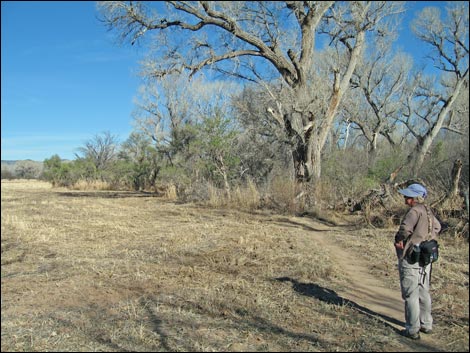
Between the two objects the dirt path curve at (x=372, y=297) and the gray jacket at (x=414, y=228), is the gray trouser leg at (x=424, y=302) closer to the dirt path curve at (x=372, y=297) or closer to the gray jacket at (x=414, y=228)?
the dirt path curve at (x=372, y=297)

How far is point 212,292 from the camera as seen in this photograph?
219 inches

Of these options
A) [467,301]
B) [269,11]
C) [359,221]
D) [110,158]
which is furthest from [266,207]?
[110,158]

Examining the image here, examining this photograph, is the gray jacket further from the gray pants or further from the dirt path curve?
the dirt path curve

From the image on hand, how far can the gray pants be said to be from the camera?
428 centimetres

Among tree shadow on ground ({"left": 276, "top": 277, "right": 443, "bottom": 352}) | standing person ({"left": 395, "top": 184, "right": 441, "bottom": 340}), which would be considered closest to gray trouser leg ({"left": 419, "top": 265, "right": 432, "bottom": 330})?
standing person ({"left": 395, "top": 184, "right": 441, "bottom": 340})

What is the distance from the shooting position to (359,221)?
12.2 meters

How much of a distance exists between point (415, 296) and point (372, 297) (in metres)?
1.40

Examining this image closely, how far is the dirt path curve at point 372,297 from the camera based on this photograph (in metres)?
4.23

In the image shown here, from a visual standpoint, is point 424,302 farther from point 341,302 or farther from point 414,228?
point 341,302

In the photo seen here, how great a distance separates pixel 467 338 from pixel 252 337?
2.27 m

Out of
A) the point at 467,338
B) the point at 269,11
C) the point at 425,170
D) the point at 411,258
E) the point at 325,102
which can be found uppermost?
the point at 269,11

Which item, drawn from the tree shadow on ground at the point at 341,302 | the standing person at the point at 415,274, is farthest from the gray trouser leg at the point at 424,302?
the tree shadow on ground at the point at 341,302

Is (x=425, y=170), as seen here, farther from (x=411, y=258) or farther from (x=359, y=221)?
(x=411, y=258)

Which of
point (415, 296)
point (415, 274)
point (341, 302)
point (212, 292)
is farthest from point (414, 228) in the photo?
point (212, 292)
